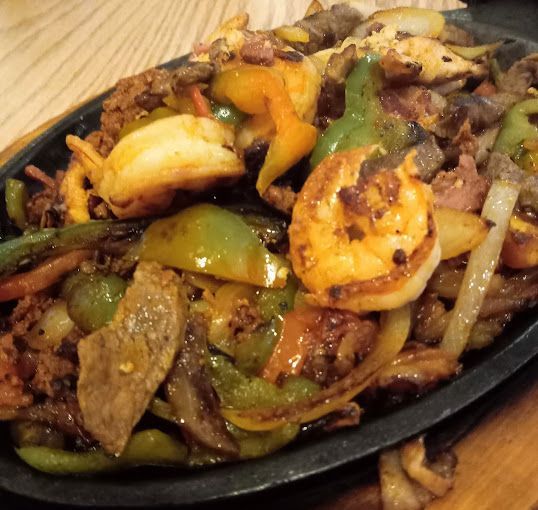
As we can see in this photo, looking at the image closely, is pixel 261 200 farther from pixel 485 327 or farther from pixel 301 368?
pixel 485 327

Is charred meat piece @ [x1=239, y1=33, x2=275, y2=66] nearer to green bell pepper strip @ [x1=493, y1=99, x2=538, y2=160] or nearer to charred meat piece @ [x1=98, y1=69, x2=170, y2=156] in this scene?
charred meat piece @ [x1=98, y1=69, x2=170, y2=156]

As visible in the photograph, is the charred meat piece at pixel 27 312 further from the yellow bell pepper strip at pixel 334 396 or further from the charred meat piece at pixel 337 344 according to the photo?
the charred meat piece at pixel 337 344

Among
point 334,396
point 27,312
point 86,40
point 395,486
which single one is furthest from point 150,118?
point 86,40

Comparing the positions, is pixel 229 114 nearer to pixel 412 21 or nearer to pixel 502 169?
Answer: pixel 502 169

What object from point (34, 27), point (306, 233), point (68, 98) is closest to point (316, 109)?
point (306, 233)

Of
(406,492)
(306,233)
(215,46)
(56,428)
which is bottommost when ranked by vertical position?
(406,492)

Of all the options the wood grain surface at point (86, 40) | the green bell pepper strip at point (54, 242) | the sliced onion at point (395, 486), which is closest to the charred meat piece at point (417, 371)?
the sliced onion at point (395, 486)

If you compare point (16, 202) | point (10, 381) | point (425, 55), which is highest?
point (16, 202)
